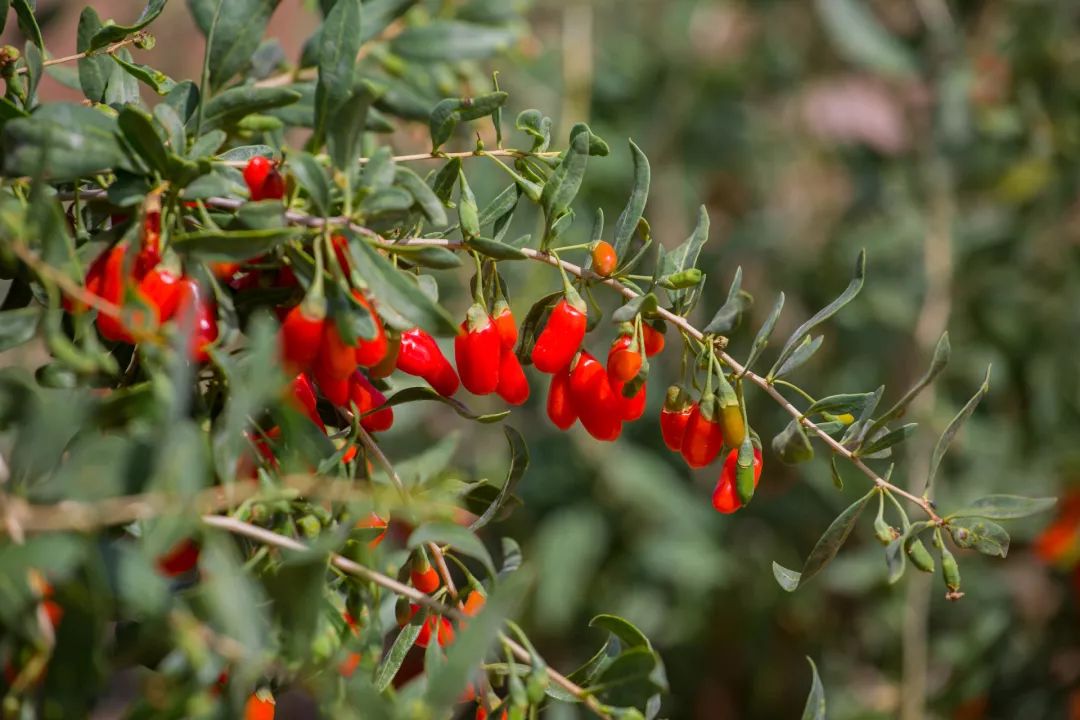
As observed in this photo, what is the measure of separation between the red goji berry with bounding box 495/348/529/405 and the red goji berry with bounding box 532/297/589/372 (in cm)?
2

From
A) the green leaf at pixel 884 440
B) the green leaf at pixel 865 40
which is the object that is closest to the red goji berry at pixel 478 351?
the green leaf at pixel 884 440

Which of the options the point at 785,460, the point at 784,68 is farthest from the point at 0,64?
the point at 784,68

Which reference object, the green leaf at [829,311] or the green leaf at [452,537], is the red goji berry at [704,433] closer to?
the green leaf at [829,311]

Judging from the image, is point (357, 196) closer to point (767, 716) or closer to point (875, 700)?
point (875, 700)

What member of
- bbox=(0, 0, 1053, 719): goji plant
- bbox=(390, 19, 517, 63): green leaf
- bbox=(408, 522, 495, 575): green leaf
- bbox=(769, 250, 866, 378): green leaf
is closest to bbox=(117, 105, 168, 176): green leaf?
bbox=(0, 0, 1053, 719): goji plant

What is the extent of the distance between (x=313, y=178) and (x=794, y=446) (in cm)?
27

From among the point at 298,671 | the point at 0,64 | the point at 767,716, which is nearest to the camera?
the point at 298,671

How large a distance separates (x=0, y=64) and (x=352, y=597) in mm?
344

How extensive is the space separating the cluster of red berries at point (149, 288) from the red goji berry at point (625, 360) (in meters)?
0.21

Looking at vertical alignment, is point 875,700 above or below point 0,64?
below

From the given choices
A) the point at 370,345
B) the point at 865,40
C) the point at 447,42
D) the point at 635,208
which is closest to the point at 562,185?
the point at 635,208

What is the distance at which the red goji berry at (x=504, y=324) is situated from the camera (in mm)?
645

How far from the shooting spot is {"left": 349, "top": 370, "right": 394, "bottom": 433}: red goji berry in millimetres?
633

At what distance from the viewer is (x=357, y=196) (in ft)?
1.81
